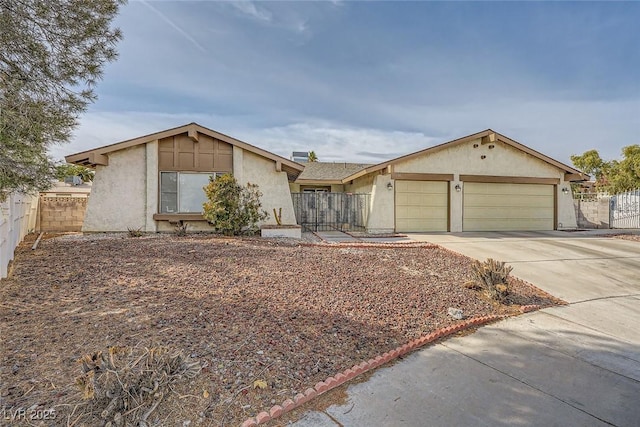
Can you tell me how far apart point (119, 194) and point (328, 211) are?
8.72 meters

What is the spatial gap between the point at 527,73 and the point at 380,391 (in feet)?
46.7

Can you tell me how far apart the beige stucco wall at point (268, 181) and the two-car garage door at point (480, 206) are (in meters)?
4.70

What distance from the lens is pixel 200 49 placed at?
10164 millimetres

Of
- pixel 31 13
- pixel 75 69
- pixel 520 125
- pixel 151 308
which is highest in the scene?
pixel 520 125

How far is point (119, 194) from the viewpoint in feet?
38.0

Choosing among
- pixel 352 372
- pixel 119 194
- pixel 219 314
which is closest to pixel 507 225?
pixel 352 372

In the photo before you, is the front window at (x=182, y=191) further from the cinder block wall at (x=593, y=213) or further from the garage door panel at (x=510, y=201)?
the cinder block wall at (x=593, y=213)

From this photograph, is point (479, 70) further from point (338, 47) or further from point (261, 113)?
→ point (261, 113)

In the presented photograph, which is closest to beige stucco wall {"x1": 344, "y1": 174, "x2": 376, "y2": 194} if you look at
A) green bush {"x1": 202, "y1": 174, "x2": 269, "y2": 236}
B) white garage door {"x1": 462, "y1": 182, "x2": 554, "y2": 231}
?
white garage door {"x1": 462, "y1": 182, "x2": 554, "y2": 231}

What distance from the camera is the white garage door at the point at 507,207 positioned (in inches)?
569

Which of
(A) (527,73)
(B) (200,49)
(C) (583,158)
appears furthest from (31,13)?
(C) (583,158)

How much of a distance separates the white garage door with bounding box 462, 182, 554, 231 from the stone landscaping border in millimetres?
10809

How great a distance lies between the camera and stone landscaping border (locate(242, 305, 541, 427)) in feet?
7.91

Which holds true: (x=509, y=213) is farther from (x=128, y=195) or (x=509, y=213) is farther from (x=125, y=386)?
(x=125, y=386)
